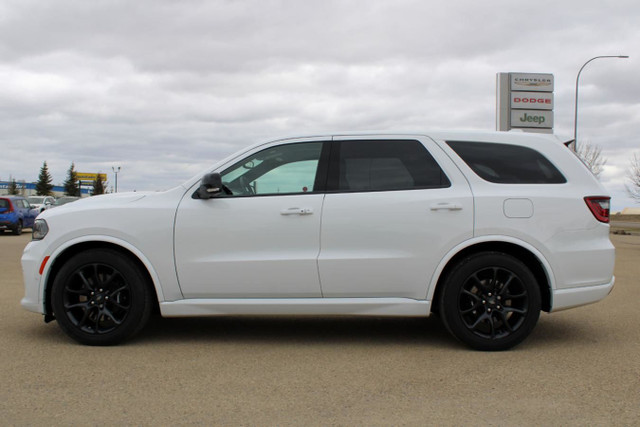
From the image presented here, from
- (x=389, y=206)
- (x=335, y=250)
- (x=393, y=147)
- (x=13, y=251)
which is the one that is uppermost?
(x=393, y=147)

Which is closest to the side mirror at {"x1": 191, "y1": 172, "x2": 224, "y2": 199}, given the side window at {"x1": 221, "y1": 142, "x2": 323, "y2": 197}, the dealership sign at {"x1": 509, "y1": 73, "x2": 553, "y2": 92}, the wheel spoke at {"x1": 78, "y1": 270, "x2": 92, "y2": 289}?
the side window at {"x1": 221, "y1": 142, "x2": 323, "y2": 197}

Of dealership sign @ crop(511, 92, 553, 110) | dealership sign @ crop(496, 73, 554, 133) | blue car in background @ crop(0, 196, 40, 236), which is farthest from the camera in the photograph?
dealership sign @ crop(511, 92, 553, 110)

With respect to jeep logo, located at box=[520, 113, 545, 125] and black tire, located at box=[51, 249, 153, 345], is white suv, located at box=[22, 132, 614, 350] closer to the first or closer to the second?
black tire, located at box=[51, 249, 153, 345]

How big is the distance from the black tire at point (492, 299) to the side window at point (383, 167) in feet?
2.36

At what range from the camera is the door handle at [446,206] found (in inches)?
202

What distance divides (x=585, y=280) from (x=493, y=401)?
185 cm

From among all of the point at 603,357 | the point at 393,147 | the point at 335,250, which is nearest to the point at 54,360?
the point at 335,250

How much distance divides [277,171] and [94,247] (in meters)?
1.67

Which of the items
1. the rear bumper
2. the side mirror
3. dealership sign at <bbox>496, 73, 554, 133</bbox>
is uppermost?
dealership sign at <bbox>496, 73, 554, 133</bbox>

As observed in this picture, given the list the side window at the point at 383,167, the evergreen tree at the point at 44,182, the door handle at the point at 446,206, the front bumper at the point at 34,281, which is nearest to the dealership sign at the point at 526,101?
the side window at the point at 383,167

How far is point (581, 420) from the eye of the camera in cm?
354

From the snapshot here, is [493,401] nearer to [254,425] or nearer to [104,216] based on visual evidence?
[254,425]

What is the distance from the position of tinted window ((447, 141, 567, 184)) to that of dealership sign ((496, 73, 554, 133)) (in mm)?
27423

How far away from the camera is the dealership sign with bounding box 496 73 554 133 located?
3170 cm
